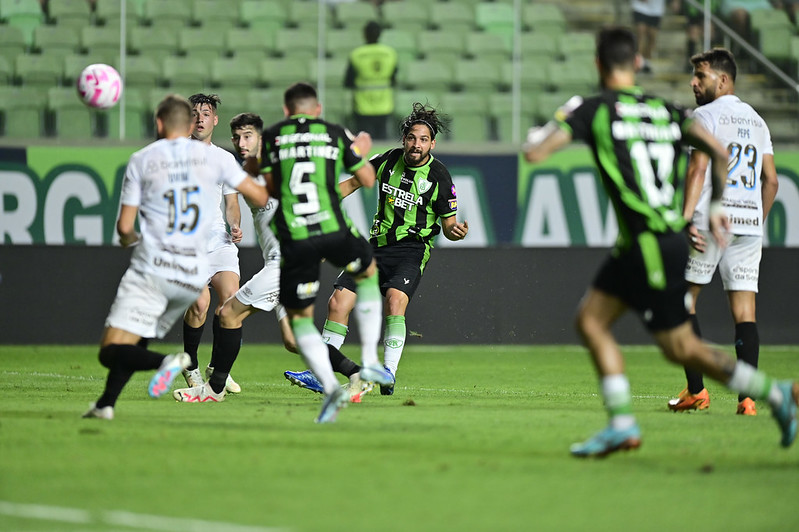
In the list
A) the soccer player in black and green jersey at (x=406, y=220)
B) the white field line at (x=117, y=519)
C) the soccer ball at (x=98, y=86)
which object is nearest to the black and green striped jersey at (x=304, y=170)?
the soccer player in black and green jersey at (x=406, y=220)

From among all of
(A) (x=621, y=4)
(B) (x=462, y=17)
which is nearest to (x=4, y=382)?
(B) (x=462, y=17)

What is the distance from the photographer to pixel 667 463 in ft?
18.0

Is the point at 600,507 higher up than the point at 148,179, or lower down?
lower down

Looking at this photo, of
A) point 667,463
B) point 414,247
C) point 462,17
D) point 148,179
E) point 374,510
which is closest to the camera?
point 374,510

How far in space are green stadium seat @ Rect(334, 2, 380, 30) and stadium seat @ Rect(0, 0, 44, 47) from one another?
382 cm

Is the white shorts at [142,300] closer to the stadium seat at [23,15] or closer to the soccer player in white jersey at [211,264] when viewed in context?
the soccer player in white jersey at [211,264]

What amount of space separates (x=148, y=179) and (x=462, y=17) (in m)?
10.5

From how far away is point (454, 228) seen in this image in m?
9.30

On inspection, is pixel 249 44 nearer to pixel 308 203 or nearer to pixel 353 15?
pixel 353 15

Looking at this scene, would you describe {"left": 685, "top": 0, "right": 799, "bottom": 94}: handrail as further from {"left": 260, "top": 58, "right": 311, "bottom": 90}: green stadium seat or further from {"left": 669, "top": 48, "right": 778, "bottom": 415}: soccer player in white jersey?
{"left": 669, "top": 48, "right": 778, "bottom": 415}: soccer player in white jersey

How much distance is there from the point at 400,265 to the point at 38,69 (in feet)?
→ 25.6

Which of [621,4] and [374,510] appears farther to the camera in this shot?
[621,4]

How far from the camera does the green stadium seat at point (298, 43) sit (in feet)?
52.0

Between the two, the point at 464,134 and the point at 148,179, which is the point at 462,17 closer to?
the point at 464,134
